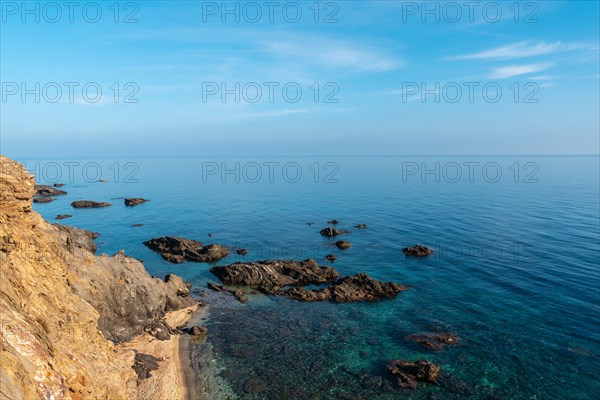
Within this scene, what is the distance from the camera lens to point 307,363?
33094 millimetres

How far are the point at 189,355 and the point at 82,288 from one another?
12.1m

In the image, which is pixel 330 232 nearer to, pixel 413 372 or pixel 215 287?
pixel 215 287

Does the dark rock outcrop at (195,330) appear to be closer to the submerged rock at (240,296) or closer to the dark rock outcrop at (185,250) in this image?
the submerged rock at (240,296)

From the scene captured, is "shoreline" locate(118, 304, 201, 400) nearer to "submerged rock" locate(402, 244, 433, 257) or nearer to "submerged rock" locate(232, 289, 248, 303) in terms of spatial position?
"submerged rock" locate(232, 289, 248, 303)

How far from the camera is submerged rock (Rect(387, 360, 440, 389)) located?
3017cm

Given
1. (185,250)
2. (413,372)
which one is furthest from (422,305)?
(185,250)

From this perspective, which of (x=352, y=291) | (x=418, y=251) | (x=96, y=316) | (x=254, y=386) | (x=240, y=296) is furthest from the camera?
(x=418, y=251)

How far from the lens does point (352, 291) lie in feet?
161

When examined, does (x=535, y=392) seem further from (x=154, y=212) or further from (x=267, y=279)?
(x=154, y=212)

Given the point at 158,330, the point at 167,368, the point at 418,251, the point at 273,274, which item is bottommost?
the point at 167,368

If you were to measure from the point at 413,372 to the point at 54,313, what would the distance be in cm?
2940

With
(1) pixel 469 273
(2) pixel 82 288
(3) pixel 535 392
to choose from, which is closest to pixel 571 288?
(1) pixel 469 273

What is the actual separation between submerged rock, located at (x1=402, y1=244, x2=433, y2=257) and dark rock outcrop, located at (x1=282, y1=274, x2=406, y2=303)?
15312 mm

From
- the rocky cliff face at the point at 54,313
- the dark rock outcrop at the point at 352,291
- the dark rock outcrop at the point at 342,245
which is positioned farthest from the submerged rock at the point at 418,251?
the rocky cliff face at the point at 54,313
